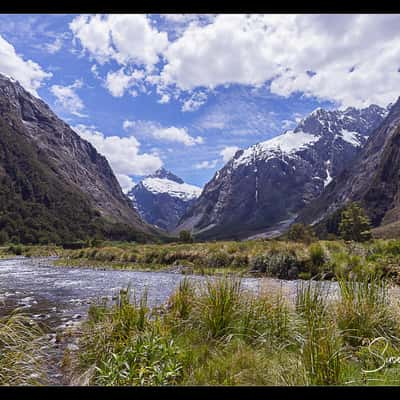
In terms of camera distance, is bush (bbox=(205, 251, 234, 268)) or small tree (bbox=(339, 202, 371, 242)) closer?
bush (bbox=(205, 251, 234, 268))

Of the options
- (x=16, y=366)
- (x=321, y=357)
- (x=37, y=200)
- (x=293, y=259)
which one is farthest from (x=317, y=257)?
(x=37, y=200)

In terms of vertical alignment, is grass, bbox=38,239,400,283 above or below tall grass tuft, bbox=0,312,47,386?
above

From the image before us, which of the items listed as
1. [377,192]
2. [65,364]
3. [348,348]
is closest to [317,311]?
[348,348]

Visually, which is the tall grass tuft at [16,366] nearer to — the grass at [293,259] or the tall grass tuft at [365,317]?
the tall grass tuft at [365,317]

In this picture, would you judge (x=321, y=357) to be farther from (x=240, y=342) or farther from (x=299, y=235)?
(x=299, y=235)

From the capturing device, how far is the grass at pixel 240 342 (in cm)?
487

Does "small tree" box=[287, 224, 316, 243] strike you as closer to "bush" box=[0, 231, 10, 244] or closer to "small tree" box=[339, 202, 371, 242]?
"small tree" box=[339, 202, 371, 242]

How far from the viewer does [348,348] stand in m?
6.13

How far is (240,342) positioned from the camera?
6113mm

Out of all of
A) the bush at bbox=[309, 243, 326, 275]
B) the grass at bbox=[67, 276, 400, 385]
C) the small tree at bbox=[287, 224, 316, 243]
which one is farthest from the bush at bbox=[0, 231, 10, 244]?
the grass at bbox=[67, 276, 400, 385]

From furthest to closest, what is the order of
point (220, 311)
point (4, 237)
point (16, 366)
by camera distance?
point (4, 237) → point (220, 311) → point (16, 366)

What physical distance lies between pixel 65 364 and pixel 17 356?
1132 mm

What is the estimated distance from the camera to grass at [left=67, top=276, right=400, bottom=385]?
4871 mm

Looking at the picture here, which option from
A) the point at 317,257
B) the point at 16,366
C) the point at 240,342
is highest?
the point at 317,257
